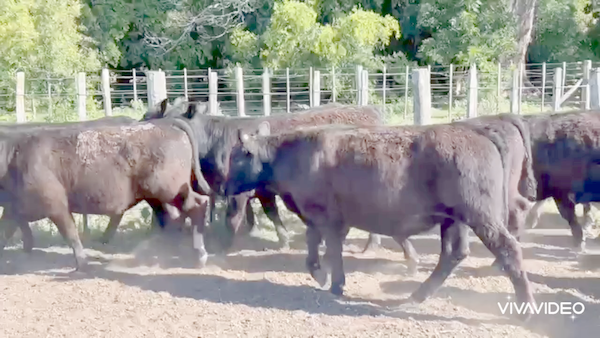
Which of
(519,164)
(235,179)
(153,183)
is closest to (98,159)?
(153,183)

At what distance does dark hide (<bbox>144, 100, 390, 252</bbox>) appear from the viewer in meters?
8.19

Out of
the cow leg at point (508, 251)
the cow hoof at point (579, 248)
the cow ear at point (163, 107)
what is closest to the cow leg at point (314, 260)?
the cow leg at point (508, 251)

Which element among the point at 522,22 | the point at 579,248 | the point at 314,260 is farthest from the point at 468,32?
the point at 314,260

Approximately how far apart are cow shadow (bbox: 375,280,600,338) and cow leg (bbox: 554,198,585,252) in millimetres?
1710

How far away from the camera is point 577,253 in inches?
306

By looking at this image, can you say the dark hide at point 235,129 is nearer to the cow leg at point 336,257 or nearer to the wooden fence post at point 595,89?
the cow leg at point 336,257

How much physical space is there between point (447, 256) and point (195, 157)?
3.01 m

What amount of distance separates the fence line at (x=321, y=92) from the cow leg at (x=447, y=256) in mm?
8653

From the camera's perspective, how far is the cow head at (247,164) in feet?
22.2

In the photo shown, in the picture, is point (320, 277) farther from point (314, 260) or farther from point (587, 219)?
point (587, 219)

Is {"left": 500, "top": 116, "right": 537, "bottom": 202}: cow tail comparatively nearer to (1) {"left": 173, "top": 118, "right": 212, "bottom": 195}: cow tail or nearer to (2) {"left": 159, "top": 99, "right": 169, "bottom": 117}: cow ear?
(1) {"left": 173, "top": 118, "right": 212, "bottom": 195}: cow tail

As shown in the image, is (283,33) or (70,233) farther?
(283,33)

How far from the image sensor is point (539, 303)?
593 cm

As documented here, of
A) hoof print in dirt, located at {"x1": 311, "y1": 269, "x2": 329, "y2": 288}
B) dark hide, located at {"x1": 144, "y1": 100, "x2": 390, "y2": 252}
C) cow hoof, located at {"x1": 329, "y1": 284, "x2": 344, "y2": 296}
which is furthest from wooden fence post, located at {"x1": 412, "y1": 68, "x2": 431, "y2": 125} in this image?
cow hoof, located at {"x1": 329, "y1": 284, "x2": 344, "y2": 296}
